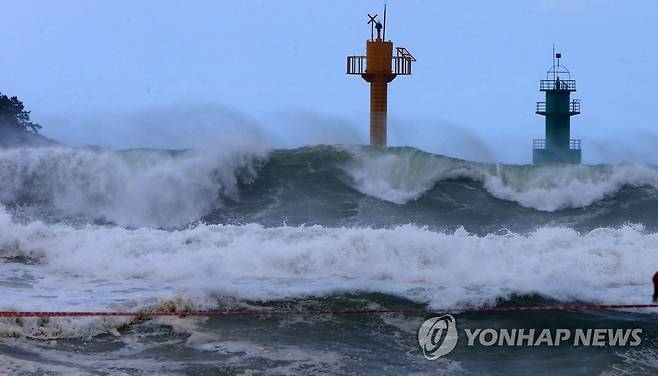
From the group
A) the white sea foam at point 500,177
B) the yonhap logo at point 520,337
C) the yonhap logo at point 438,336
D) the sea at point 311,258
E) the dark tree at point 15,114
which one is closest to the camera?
the sea at point 311,258

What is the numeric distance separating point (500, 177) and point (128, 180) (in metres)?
7.97

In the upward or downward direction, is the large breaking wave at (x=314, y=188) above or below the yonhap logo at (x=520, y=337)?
above

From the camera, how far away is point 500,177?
2212 centimetres

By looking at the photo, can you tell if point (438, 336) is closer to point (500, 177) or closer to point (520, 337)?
point (520, 337)

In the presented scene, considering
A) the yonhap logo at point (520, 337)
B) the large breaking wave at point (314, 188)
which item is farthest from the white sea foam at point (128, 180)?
the yonhap logo at point (520, 337)

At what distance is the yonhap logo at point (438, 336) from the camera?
32.3 ft

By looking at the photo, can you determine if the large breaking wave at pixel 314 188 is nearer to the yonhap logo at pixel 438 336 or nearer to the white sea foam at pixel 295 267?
the white sea foam at pixel 295 267

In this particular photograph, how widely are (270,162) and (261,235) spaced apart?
7.27 m

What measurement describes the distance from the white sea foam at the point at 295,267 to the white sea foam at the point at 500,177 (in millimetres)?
4778

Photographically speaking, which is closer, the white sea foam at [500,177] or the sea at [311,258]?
the sea at [311,258]

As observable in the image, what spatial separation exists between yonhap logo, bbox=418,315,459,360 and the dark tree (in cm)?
2523

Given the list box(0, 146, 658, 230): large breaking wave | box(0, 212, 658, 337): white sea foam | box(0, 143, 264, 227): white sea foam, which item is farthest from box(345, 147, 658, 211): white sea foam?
box(0, 212, 658, 337): white sea foam

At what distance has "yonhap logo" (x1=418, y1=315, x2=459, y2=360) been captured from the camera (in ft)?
32.3

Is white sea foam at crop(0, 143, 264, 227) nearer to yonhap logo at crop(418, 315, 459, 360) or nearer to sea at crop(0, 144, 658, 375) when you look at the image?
sea at crop(0, 144, 658, 375)
